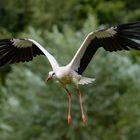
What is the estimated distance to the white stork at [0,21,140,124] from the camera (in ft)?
25.5

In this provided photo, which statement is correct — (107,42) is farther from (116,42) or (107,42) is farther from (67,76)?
(67,76)

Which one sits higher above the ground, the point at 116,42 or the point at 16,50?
the point at 16,50

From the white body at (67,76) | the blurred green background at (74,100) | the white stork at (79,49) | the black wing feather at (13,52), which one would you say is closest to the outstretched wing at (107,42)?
the white stork at (79,49)

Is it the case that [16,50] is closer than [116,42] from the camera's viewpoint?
No

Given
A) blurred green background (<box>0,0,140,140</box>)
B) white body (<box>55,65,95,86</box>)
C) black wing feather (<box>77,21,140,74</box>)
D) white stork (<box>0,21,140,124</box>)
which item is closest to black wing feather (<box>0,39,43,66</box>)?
white stork (<box>0,21,140,124</box>)

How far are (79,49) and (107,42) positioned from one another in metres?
0.52

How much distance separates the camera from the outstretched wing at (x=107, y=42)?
7.88 m

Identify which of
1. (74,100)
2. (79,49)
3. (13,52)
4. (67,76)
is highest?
(74,100)

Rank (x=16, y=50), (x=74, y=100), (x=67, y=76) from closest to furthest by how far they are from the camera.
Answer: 1. (x=67, y=76)
2. (x=16, y=50)
3. (x=74, y=100)

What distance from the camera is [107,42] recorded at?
327 inches

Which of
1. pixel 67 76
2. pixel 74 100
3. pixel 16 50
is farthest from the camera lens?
pixel 74 100

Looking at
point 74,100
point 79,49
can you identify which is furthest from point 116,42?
point 74,100

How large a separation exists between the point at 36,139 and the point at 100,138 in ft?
4.84

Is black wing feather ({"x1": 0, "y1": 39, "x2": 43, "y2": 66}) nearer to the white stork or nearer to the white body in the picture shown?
the white stork
